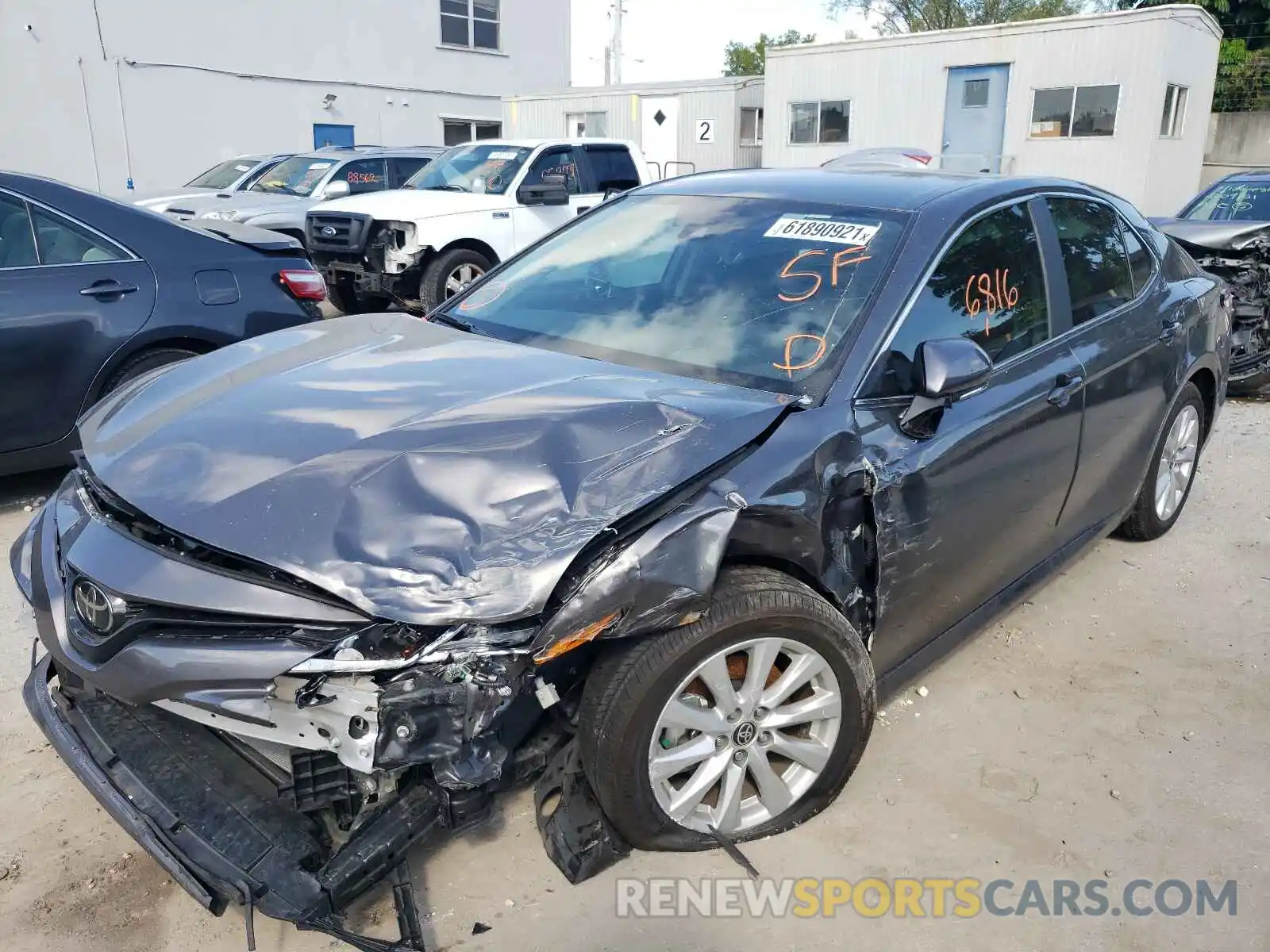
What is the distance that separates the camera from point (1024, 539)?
11.4 feet

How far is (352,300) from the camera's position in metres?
10.1

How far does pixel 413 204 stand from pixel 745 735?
7898mm

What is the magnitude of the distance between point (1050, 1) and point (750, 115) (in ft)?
70.2

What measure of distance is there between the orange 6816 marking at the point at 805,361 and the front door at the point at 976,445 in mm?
171

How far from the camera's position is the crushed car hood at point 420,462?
2.16m

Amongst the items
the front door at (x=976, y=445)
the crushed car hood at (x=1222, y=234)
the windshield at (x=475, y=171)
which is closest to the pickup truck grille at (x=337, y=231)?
the windshield at (x=475, y=171)

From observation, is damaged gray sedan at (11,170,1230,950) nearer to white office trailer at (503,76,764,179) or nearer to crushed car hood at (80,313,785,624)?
crushed car hood at (80,313,785,624)

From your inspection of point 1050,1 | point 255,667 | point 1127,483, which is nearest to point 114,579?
point 255,667

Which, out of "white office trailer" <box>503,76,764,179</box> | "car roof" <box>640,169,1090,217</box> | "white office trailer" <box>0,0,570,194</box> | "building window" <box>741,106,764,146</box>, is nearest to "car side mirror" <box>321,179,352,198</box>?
"car roof" <box>640,169,1090,217</box>

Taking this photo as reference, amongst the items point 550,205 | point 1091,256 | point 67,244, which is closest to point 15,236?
point 67,244

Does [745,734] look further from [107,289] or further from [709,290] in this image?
[107,289]

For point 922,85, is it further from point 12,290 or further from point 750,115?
point 12,290

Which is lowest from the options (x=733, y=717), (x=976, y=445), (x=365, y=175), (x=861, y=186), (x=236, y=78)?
(x=733, y=717)

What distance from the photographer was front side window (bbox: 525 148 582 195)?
10062mm
